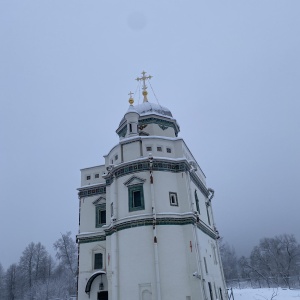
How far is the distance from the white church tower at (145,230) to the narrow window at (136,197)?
50mm

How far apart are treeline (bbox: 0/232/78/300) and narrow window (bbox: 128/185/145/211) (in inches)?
1402

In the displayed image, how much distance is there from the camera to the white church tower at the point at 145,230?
2020cm

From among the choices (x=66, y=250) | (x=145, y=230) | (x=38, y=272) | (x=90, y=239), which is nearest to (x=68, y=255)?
(x=66, y=250)

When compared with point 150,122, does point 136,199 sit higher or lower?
lower

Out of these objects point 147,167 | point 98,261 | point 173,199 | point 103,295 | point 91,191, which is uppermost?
point 91,191

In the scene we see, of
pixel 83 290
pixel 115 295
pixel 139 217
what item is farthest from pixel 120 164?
pixel 83 290

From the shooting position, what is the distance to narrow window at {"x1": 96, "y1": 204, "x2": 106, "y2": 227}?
27.0 m

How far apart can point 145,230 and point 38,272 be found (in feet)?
170

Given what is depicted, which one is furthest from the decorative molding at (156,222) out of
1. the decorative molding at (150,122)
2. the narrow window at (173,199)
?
the decorative molding at (150,122)

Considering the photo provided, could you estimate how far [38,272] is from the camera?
2496 inches

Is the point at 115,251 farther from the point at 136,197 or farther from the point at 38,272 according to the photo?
the point at 38,272

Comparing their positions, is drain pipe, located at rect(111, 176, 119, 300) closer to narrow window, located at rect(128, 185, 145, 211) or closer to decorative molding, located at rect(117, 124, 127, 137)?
narrow window, located at rect(128, 185, 145, 211)

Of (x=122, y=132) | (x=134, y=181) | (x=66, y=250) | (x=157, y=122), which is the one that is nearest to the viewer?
(x=134, y=181)

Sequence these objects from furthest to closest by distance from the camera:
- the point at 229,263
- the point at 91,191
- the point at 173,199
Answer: the point at 229,263, the point at 91,191, the point at 173,199
